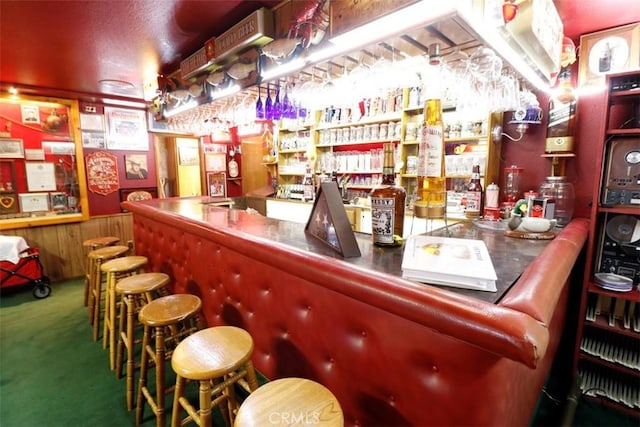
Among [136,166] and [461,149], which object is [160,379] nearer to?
[461,149]

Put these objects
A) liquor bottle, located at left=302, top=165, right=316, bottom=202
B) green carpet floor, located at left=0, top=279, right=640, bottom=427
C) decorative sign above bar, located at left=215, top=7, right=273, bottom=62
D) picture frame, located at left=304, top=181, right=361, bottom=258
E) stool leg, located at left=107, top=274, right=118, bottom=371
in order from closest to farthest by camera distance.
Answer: picture frame, located at left=304, top=181, right=361, bottom=258
green carpet floor, located at left=0, top=279, right=640, bottom=427
decorative sign above bar, located at left=215, top=7, right=273, bottom=62
stool leg, located at left=107, top=274, right=118, bottom=371
liquor bottle, located at left=302, top=165, right=316, bottom=202

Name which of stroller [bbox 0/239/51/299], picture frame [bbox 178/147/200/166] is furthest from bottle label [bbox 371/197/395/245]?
picture frame [bbox 178/147/200/166]

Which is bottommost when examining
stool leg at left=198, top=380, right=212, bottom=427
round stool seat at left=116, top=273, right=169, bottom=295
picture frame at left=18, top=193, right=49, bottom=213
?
stool leg at left=198, top=380, right=212, bottom=427

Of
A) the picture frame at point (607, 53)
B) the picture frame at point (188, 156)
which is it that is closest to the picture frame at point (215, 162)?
the picture frame at point (188, 156)

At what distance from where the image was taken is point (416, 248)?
1.11 metres

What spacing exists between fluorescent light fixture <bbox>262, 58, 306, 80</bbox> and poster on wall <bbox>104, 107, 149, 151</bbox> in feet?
11.6

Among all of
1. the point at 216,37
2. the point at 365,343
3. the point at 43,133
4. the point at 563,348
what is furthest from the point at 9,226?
the point at 563,348

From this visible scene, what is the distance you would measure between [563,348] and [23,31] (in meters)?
4.61

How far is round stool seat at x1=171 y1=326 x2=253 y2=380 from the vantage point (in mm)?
1155

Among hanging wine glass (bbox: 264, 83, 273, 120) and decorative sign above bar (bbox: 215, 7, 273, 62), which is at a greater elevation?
decorative sign above bar (bbox: 215, 7, 273, 62)

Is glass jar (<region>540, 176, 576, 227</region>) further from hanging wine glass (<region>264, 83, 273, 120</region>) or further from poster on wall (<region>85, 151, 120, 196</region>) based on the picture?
poster on wall (<region>85, 151, 120, 196</region>)

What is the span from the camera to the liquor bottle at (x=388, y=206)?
1233 mm

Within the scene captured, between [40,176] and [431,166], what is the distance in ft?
16.4

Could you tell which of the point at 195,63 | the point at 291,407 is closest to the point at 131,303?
the point at 291,407
